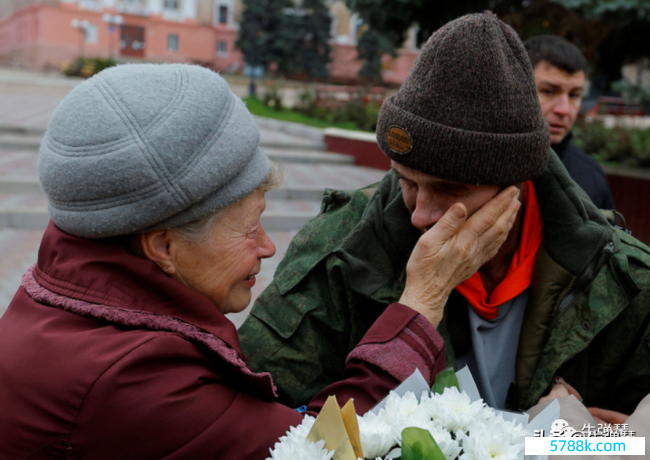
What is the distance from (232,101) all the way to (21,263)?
16.9 feet

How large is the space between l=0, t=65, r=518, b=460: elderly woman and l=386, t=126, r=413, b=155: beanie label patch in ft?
1.28

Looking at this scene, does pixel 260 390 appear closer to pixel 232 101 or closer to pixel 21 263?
pixel 232 101

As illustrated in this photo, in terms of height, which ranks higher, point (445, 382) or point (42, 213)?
point (445, 382)

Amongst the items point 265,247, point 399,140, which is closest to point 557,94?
point 399,140

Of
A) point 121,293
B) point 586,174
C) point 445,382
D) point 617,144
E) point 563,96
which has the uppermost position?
point 563,96

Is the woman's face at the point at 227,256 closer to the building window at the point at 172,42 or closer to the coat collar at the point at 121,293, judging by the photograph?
the coat collar at the point at 121,293

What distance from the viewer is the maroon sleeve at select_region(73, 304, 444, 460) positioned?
1.23 metres

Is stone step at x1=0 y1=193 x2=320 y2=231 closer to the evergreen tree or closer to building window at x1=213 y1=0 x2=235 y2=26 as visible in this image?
the evergreen tree

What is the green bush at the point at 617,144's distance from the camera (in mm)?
8038

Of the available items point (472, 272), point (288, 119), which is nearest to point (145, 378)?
point (472, 272)

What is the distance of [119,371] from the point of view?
122 cm

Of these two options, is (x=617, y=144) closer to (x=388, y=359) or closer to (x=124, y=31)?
(x=388, y=359)

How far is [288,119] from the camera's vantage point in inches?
690

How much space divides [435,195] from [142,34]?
50.8 m
